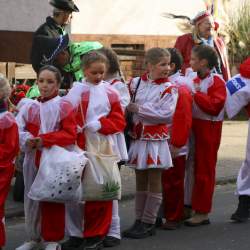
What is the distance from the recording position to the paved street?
778 cm

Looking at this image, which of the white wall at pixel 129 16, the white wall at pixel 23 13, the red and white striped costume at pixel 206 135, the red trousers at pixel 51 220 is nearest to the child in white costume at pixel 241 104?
the red and white striped costume at pixel 206 135

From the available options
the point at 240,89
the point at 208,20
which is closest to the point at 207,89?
the point at 240,89

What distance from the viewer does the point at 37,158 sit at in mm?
7199

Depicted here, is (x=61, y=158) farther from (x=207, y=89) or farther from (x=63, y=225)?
(x=207, y=89)

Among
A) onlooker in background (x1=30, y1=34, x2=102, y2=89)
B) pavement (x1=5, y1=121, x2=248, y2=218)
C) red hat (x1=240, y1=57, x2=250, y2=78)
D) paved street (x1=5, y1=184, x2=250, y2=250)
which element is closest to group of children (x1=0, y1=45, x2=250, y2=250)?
paved street (x1=5, y1=184, x2=250, y2=250)

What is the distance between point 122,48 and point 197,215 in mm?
9590

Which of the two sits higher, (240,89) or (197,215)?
(240,89)

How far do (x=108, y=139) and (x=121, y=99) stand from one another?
472 millimetres

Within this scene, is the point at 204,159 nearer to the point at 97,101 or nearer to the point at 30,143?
the point at 97,101

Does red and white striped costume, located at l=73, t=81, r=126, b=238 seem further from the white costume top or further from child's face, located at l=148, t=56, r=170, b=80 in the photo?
child's face, located at l=148, t=56, r=170, b=80

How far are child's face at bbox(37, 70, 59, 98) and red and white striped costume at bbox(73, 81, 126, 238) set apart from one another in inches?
11.2

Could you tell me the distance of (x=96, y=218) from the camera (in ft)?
24.4

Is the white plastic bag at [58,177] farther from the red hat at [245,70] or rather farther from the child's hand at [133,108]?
the red hat at [245,70]

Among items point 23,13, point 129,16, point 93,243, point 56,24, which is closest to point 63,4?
point 56,24
